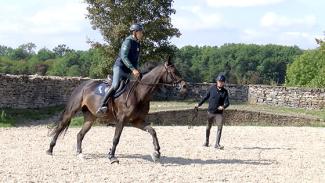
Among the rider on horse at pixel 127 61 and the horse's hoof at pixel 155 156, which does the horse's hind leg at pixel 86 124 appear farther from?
the horse's hoof at pixel 155 156

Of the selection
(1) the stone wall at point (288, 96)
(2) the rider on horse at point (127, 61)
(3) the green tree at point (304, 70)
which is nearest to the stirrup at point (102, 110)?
(2) the rider on horse at point (127, 61)

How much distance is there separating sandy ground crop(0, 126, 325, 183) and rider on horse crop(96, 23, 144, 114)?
1.39 meters

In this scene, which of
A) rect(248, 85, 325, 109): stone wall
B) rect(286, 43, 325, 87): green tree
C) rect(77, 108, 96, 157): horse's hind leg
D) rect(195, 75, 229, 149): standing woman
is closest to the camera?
rect(77, 108, 96, 157): horse's hind leg

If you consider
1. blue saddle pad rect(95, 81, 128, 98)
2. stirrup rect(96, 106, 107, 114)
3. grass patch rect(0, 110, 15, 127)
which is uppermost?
blue saddle pad rect(95, 81, 128, 98)

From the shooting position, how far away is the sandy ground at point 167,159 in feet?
34.4

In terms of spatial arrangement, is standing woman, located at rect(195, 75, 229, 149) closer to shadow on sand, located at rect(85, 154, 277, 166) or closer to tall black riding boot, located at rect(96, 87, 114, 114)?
shadow on sand, located at rect(85, 154, 277, 166)

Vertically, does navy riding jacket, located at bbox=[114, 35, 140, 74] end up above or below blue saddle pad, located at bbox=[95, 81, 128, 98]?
above

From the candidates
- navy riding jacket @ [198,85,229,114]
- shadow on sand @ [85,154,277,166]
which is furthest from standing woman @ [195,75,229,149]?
shadow on sand @ [85,154,277,166]

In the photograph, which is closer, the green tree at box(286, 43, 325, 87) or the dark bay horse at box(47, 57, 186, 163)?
the dark bay horse at box(47, 57, 186, 163)

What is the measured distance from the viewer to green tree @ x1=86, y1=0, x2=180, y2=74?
125 feet

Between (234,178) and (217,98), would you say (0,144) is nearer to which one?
(217,98)

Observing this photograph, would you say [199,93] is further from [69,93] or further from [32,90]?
[32,90]

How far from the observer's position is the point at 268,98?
3766 cm

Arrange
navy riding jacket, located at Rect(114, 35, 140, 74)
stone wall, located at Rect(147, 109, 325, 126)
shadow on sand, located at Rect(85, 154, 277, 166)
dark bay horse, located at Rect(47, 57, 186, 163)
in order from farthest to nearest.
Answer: stone wall, located at Rect(147, 109, 325, 126)
shadow on sand, located at Rect(85, 154, 277, 166)
dark bay horse, located at Rect(47, 57, 186, 163)
navy riding jacket, located at Rect(114, 35, 140, 74)
